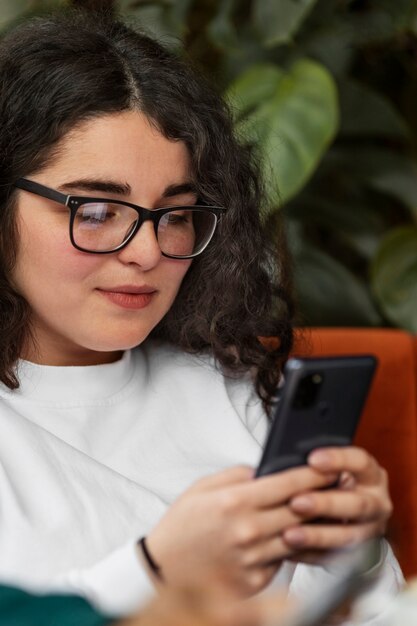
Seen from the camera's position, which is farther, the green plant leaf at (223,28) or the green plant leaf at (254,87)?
the green plant leaf at (223,28)

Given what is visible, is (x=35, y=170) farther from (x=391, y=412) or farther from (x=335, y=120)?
(x=335, y=120)

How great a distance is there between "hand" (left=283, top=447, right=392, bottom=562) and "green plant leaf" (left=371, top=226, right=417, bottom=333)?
3.92 ft

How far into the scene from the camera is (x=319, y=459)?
0.80 metres

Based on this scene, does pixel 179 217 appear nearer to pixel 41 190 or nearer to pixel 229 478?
pixel 41 190

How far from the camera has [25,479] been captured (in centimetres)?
104

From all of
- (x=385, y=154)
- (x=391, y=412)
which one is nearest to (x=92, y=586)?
(x=391, y=412)

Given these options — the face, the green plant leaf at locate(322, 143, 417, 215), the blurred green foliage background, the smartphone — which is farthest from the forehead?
the green plant leaf at locate(322, 143, 417, 215)

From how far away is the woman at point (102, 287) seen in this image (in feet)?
3.37

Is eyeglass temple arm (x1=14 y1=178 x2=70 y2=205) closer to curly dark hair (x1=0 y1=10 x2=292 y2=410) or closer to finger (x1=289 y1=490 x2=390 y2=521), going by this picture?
curly dark hair (x1=0 y1=10 x2=292 y2=410)

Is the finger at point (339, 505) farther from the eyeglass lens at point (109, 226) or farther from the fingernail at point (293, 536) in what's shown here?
the eyeglass lens at point (109, 226)

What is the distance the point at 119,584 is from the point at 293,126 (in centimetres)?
116

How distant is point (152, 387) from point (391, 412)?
0.43 m

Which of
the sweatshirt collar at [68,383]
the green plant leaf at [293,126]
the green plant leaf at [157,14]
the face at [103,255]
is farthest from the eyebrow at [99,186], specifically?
the green plant leaf at [157,14]

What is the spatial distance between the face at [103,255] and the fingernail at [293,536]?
1.20ft
